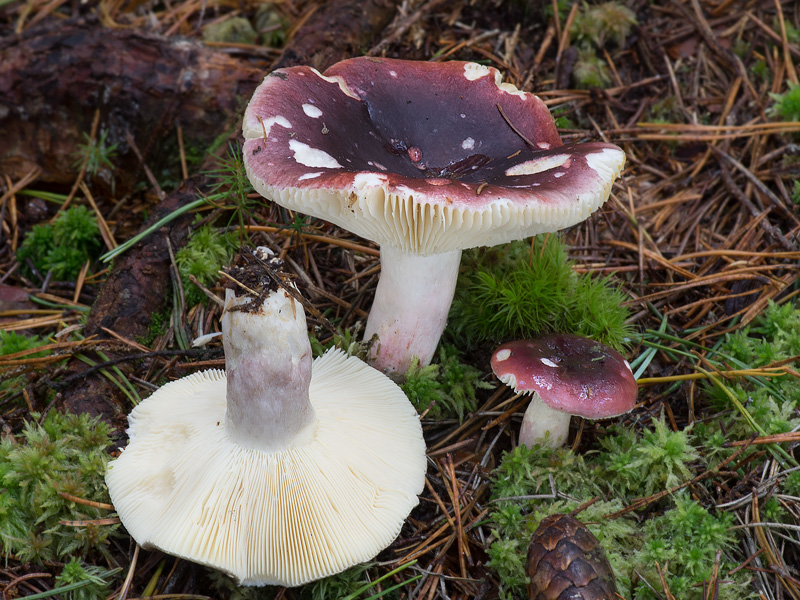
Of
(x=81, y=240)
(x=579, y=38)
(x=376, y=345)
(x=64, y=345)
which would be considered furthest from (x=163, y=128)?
(x=579, y=38)

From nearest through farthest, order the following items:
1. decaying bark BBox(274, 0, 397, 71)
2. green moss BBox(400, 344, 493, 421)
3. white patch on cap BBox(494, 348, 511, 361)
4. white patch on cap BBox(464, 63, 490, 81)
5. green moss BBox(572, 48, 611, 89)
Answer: white patch on cap BBox(494, 348, 511, 361), green moss BBox(400, 344, 493, 421), white patch on cap BBox(464, 63, 490, 81), decaying bark BBox(274, 0, 397, 71), green moss BBox(572, 48, 611, 89)

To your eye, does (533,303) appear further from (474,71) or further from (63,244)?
(63,244)

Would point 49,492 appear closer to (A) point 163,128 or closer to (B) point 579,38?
(A) point 163,128

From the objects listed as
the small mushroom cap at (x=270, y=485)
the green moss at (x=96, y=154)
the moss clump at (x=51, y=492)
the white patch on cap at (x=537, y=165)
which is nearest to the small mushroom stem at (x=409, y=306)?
the small mushroom cap at (x=270, y=485)

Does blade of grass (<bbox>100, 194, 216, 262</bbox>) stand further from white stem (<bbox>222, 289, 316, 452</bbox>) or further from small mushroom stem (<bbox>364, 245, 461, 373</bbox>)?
white stem (<bbox>222, 289, 316, 452</bbox>)

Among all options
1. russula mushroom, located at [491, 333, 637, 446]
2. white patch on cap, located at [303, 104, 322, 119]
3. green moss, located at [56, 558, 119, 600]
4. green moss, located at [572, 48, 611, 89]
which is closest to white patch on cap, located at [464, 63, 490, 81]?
white patch on cap, located at [303, 104, 322, 119]

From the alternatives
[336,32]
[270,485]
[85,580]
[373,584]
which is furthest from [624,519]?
[336,32]
